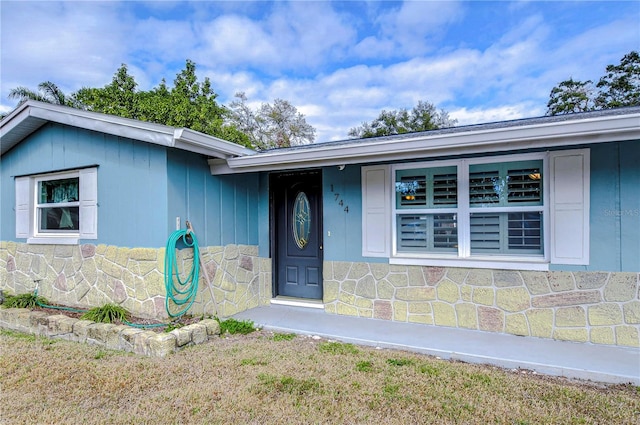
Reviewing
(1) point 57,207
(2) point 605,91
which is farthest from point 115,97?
(2) point 605,91

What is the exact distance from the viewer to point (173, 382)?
304cm

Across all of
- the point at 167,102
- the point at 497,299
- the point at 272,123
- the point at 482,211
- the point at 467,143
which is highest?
the point at 272,123

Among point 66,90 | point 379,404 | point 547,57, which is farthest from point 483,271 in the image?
point 66,90

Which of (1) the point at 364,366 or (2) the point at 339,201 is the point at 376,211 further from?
(1) the point at 364,366

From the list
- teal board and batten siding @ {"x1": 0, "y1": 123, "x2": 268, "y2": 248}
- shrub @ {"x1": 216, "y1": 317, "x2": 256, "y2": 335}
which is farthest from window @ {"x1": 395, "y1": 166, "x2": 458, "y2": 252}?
teal board and batten siding @ {"x1": 0, "y1": 123, "x2": 268, "y2": 248}

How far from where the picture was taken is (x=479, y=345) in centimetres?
386

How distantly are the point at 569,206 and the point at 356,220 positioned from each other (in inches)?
99.2

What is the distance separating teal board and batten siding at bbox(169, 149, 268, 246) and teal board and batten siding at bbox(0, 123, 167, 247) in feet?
0.51

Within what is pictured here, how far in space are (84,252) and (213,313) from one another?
2.17 meters

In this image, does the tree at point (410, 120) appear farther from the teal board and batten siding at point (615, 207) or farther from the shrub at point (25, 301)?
the shrub at point (25, 301)

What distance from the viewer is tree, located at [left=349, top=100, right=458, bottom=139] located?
78.7ft

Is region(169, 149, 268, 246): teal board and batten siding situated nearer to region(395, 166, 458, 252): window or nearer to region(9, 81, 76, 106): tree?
region(395, 166, 458, 252): window

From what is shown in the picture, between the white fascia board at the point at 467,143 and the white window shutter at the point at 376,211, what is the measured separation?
0.60 metres

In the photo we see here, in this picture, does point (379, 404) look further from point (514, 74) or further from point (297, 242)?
point (514, 74)
